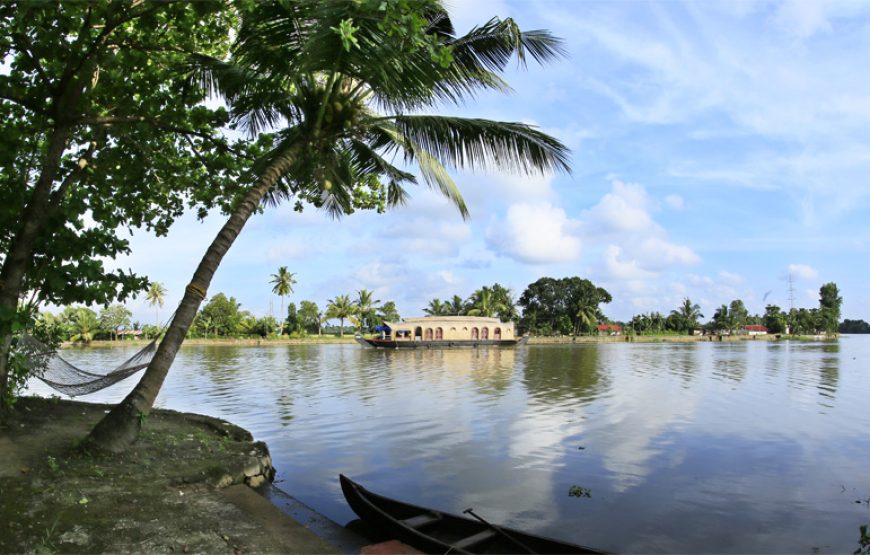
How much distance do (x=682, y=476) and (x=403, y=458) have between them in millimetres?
4216

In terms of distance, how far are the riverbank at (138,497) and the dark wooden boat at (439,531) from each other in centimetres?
64

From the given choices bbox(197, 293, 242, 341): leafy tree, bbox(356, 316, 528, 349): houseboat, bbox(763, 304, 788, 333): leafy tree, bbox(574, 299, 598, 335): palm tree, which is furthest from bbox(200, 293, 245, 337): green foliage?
bbox(763, 304, 788, 333): leafy tree

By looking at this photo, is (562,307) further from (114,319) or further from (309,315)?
(114,319)

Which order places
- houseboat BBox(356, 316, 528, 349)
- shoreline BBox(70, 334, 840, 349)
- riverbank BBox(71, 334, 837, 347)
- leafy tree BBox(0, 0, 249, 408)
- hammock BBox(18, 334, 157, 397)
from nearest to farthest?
leafy tree BBox(0, 0, 249, 408) < hammock BBox(18, 334, 157, 397) < houseboat BBox(356, 316, 528, 349) < shoreline BBox(70, 334, 840, 349) < riverbank BBox(71, 334, 837, 347)

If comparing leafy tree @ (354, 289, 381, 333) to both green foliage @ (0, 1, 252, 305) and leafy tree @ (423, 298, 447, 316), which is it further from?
green foliage @ (0, 1, 252, 305)

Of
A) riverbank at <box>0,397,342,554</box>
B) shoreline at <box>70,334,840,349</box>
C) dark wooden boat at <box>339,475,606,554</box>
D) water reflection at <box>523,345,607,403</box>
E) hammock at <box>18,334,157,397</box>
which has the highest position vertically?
hammock at <box>18,334,157,397</box>

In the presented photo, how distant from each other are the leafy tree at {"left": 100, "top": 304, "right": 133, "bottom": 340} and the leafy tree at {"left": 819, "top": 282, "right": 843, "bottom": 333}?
110 meters

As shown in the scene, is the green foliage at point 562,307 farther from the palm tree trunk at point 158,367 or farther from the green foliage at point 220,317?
the palm tree trunk at point 158,367

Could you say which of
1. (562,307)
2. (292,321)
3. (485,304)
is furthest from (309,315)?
(562,307)

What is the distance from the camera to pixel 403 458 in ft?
30.4

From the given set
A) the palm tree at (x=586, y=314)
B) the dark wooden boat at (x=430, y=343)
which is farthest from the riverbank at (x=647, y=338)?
the dark wooden boat at (x=430, y=343)

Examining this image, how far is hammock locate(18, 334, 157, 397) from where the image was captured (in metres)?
7.11

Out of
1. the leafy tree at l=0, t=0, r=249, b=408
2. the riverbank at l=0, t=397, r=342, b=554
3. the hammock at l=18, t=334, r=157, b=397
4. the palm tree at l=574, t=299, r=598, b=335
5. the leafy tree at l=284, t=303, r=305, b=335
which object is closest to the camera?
the riverbank at l=0, t=397, r=342, b=554

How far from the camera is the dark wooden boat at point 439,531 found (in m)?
4.60
